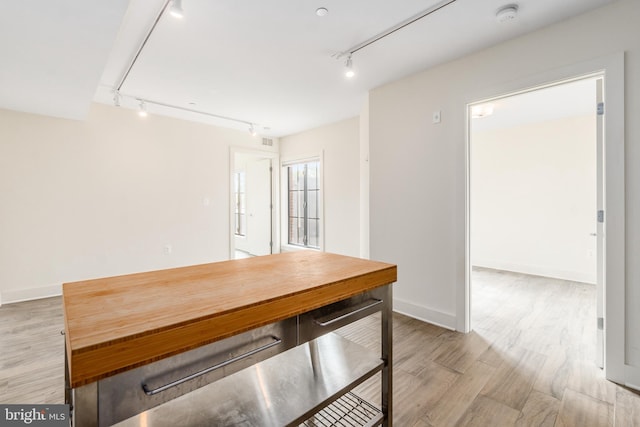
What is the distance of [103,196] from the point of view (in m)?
3.81

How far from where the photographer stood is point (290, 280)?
110 centimetres

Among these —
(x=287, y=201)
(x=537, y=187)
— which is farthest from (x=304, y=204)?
(x=537, y=187)

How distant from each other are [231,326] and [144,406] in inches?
10.3

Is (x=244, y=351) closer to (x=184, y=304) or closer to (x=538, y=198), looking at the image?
(x=184, y=304)

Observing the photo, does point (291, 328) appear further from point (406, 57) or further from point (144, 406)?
point (406, 57)

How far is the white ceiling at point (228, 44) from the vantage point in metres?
1.88

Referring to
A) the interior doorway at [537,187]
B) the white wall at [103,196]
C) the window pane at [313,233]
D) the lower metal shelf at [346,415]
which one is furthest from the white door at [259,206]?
the lower metal shelf at [346,415]

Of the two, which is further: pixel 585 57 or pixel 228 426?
pixel 585 57

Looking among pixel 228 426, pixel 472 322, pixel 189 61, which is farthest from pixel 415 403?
pixel 189 61

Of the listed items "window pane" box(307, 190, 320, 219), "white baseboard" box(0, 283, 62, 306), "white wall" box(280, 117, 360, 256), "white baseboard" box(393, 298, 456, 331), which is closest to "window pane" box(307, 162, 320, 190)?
"window pane" box(307, 190, 320, 219)

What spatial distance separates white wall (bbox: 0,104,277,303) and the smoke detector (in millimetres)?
4129

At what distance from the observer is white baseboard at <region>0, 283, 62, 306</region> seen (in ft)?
10.9

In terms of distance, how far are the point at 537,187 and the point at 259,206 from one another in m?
5.12

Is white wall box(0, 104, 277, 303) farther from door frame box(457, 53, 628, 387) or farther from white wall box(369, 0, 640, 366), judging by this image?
door frame box(457, 53, 628, 387)
